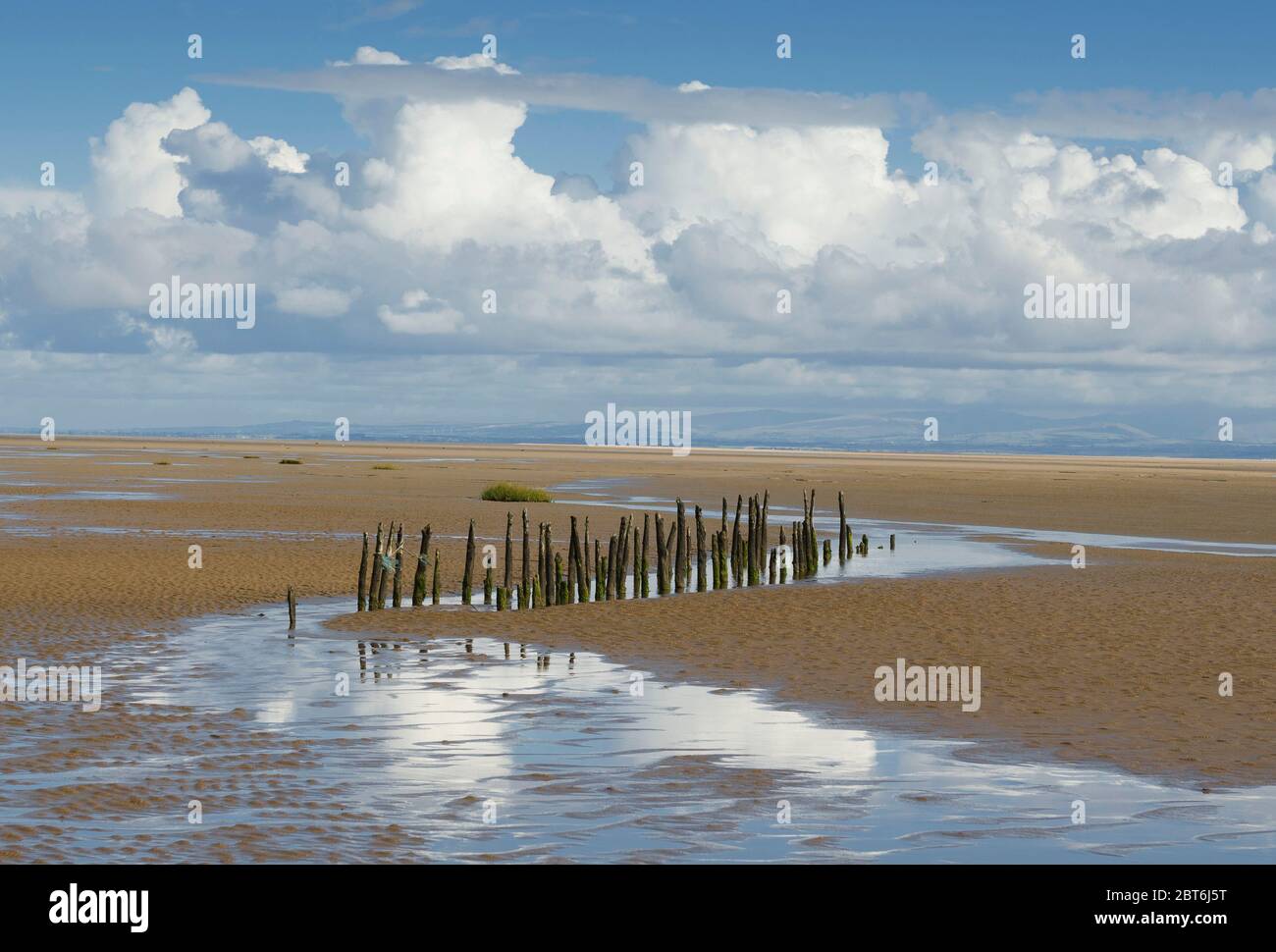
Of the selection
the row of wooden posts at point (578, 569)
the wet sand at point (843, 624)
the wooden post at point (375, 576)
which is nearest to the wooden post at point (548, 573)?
the row of wooden posts at point (578, 569)

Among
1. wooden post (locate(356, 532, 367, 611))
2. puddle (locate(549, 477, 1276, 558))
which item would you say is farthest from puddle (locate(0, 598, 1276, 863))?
puddle (locate(549, 477, 1276, 558))

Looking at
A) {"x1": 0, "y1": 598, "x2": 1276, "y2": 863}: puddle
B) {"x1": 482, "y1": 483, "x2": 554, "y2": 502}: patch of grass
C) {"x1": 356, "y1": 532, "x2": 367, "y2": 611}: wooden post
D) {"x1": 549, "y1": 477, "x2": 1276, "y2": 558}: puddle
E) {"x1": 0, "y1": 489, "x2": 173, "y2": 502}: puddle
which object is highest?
{"x1": 0, "y1": 489, "x2": 173, "y2": 502}: puddle

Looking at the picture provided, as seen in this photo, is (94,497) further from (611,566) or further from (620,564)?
(620,564)

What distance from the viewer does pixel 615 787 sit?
434 inches

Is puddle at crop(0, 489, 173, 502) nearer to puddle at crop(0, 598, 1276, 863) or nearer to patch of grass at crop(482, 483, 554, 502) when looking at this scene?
patch of grass at crop(482, 483, 554, 502)

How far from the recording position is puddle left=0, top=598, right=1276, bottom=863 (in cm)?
935

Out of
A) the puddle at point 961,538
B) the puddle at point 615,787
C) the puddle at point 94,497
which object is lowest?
the puddle at point 615,787

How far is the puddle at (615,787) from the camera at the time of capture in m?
9.35

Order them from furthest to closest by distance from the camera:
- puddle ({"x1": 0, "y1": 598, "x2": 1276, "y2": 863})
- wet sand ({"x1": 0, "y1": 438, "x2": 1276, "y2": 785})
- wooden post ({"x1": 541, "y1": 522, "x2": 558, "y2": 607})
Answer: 1. wooden post ({"x1": 541, "y1": 522, "x2": 558, "y2": 607})
2. wet sand ({"x1": 0, "y1": 438, "x2": 1276, "y2": 785})
3. puddle ({"x1": 0, "y1": 598, "x2": 1276, "y2": 863})

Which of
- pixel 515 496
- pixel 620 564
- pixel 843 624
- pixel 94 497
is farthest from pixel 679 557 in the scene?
pixel 94 497

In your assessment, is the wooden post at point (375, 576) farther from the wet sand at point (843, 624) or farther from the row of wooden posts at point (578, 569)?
the wet sand at point (843, 624)

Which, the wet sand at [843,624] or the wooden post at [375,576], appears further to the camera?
the wooden post at [375,576]

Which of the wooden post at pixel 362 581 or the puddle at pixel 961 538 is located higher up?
the wooden post at pixel 362 581
